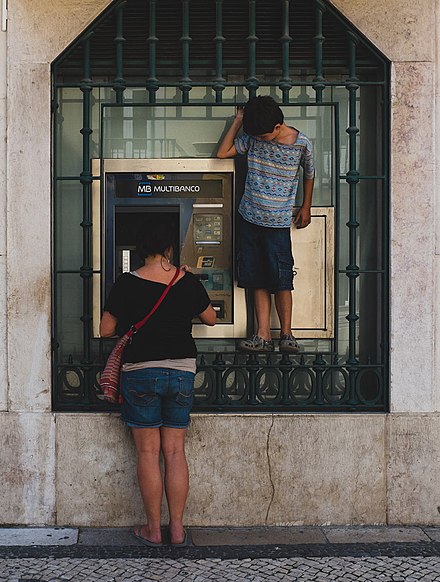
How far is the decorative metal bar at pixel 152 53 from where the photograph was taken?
633cm

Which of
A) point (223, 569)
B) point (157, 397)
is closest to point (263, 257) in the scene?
point (157, 397)

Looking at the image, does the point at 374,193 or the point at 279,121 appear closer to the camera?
the point at 279,121

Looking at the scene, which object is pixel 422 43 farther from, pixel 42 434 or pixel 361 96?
pixel 42 434

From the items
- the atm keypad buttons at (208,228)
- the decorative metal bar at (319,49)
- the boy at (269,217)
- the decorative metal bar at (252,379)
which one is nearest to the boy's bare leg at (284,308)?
the boy at (269,217)

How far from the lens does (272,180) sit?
632 centimetres

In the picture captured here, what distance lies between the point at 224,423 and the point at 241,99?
2173mm

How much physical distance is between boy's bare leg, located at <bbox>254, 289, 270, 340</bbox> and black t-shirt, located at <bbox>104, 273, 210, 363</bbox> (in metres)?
0.68

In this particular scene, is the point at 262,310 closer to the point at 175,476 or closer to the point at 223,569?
the point at 175,476

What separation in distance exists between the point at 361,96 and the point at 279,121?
29.1 inches

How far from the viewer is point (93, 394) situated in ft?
21.0

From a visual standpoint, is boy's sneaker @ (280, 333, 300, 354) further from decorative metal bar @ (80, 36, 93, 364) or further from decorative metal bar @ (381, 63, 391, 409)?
decorative metal bar @ (80, 36, 93, 364)

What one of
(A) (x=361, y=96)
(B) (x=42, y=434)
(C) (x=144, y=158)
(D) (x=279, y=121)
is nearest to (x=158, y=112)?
(C) (x=144, y=158)

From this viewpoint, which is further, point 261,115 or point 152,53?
point 152,53

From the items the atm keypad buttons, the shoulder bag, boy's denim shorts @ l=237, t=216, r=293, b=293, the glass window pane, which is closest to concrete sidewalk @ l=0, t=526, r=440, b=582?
the shoulder bag
